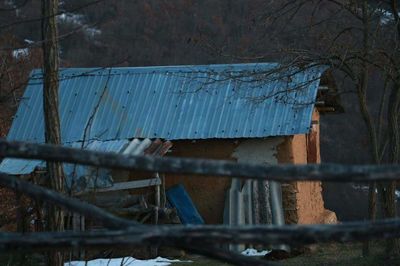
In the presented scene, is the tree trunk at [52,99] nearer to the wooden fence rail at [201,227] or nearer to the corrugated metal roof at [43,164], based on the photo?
Result: the wooden fence rail at [201,227]

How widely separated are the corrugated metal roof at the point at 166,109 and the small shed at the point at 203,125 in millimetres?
22

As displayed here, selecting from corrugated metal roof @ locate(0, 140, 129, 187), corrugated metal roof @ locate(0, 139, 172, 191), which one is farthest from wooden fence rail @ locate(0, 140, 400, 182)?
corrugated metal roof @ locate(0, 139, 172, 191)

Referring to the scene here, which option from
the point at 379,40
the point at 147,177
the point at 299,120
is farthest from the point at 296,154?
the point at 379,40

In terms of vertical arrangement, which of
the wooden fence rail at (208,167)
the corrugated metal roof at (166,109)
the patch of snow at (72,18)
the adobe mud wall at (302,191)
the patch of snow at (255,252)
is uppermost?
the patch of snow at (72,18)

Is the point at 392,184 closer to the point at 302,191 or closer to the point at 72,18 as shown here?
the point at 302,191

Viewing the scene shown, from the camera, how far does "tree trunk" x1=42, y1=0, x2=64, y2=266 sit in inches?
262

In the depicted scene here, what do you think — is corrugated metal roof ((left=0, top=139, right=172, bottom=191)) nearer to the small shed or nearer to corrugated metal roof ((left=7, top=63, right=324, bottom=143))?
the small shed

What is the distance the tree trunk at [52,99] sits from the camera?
262 inches

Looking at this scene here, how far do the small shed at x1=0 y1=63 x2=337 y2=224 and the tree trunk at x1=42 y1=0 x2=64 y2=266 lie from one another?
769cm

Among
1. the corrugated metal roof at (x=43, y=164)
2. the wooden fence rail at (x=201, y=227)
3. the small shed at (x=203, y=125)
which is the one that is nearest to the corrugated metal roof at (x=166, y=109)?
the small shed at (x=203, y=125)

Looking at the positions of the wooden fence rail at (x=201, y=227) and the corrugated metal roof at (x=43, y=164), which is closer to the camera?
the wooden fence rail at (x=201, y=227)

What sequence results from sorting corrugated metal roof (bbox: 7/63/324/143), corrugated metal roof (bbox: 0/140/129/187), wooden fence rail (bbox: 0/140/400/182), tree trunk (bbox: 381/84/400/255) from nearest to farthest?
1. wooden fence rail (bbox: 0/140/400/182)
2. tree trunk (bbox: 381/84/400/255)
3. corrugated metal roof (bbox: 0/140/129/187)
4. corrugated metal roof (bbox: 7/63/324/143)

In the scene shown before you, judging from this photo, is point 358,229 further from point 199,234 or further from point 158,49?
point 158,49

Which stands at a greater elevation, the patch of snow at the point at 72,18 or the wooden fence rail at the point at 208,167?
the patch of snow at the point at 72,18
